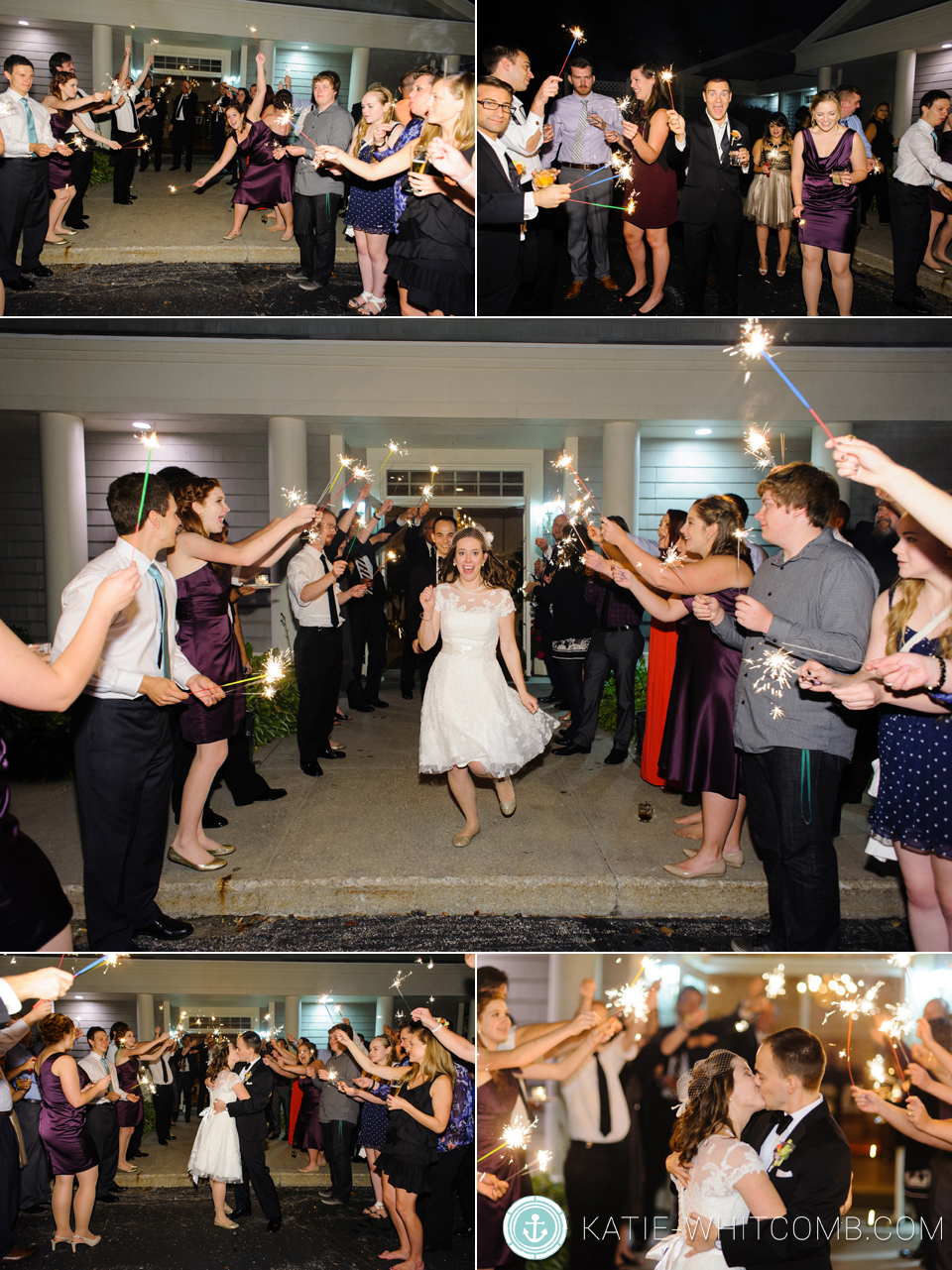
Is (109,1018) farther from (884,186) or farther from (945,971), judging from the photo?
(884,186)

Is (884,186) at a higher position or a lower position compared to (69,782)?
higher

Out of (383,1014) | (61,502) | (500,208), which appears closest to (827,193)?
(500,208)

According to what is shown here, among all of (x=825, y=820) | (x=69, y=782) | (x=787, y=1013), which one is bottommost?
(x=69, y=782)

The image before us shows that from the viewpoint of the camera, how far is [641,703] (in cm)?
696

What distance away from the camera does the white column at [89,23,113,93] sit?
3459 mm

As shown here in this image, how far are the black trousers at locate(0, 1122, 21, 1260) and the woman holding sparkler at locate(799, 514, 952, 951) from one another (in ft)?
8.64

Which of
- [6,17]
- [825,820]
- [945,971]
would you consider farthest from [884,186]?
[6,17]

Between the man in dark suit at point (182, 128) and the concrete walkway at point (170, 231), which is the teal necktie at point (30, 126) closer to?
the concrete walkway at point (170, 231)

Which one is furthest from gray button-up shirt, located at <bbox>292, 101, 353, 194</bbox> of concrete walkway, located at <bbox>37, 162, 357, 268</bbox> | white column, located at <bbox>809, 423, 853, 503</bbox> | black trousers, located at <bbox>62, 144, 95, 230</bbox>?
white column, located at <bbox>809, 423, 853, 503</bbox>

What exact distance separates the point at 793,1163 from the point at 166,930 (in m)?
2.53

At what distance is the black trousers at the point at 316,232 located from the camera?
12.8 ft

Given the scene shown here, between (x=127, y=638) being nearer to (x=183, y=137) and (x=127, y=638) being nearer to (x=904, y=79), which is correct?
(x=183, y=137)

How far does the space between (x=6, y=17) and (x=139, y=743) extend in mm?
3031

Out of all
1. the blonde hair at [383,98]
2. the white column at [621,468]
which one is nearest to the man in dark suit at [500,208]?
the blonde hair at [383,98]
